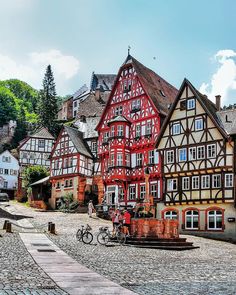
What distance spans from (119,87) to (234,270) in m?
39.3

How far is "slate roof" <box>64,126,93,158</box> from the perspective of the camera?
5911cm

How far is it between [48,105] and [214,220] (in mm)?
76509

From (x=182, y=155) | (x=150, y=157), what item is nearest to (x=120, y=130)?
(x=150, y=157)

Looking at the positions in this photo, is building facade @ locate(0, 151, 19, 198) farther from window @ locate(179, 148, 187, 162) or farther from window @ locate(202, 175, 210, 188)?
window @ locate(202, 175, 210, 188)

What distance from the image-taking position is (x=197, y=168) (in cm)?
4150

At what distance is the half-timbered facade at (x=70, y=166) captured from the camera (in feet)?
189

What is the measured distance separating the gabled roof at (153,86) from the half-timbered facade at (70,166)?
585cm

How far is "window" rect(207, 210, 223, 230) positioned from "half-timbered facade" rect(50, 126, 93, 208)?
67.9ft

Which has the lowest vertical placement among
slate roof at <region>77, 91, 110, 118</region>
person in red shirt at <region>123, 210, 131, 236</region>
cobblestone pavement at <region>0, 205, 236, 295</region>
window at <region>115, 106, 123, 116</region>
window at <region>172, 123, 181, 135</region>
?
cobblestone pavement at <region>0, 205, 236, 295</region>

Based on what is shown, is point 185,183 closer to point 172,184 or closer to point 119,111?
point 172,184

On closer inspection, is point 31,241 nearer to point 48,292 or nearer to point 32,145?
point 48,292

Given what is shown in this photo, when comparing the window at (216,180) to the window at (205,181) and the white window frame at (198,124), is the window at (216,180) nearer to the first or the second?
the window at (205,181)

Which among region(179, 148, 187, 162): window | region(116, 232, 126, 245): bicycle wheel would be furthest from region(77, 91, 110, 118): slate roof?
region(116, 232, 126, 245): bicycle wheel

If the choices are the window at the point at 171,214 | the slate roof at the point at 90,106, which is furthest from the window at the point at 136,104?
the slate roof at the point at 90,106
